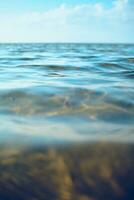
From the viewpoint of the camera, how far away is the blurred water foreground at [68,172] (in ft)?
4.97

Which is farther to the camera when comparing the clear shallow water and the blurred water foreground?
the clear shallow water

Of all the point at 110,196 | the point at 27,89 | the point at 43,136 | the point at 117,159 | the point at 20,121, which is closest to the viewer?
the point at 110,196

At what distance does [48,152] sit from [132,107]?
5.08 ft

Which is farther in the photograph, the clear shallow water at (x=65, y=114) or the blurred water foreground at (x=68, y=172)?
the clear shallow water at (x=65, y=114)

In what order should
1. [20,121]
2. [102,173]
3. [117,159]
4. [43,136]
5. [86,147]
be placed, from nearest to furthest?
[102,173], [117,159], [86,147], [43,136], [20,121]

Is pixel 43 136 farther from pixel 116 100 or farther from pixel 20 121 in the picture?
pixel 116 100

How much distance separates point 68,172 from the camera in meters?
1.69

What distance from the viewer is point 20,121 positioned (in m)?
2.63

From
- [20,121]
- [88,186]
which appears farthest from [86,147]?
[20,121]

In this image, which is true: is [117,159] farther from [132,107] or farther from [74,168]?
[132,107]

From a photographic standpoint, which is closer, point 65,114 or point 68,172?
point 68,172

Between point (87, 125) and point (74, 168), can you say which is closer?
point (74, 168)

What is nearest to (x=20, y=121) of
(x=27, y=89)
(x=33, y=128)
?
(x=33, y=128)

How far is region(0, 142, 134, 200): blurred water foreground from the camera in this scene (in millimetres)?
1514
